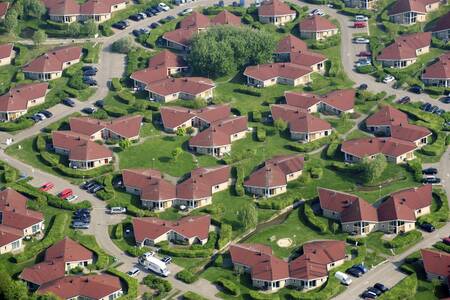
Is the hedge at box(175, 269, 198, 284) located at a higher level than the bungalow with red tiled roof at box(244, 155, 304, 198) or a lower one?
lower

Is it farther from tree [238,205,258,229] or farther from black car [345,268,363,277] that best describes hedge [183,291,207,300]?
black car [345,268,363,277]

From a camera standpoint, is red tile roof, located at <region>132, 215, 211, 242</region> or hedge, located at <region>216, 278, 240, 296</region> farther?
red tile roof, located at <region>132, 215, 211, 242</region>

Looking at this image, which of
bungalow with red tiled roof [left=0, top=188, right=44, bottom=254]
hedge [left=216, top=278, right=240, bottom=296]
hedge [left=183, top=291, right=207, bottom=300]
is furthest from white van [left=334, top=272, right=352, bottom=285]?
bungalow with red tiled roof [left=0, top=188, right=44, bottom=254]

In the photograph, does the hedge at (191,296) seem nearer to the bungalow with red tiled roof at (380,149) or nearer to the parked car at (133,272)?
the parked car at (133,272)

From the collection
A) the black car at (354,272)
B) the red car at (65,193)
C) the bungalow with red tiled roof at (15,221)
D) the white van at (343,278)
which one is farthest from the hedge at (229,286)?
the red car at (65,193)

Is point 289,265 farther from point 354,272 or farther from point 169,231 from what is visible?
point 169,231

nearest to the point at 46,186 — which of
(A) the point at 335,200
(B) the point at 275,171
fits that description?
(B) the point at 275,171
